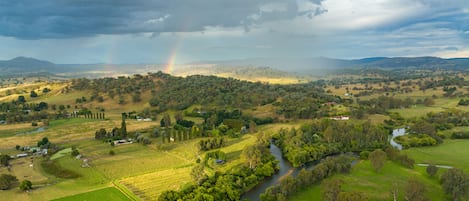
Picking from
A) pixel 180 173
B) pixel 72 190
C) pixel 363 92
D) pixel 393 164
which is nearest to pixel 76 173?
pixel 72 190

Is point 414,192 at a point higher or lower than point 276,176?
higher

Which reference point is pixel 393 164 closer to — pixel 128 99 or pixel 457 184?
pixel 457 184

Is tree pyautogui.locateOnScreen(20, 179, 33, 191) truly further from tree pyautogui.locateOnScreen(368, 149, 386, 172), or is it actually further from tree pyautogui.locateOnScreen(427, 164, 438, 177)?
tree pyautogui.locateOnScreen(427, 164, 438, 177)

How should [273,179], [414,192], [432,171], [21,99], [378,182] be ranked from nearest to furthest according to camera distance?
[414,192], [378,182], [432,171], [273,179], [21,99]

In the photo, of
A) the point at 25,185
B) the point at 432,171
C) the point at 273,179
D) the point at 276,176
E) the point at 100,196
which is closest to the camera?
the point at 100,196

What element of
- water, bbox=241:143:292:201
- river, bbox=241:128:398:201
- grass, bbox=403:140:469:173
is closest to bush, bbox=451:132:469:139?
grass, bbox=403:140:469:173

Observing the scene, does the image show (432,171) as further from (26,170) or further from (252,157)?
(26,170)

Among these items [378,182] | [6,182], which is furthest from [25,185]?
[378,182]
